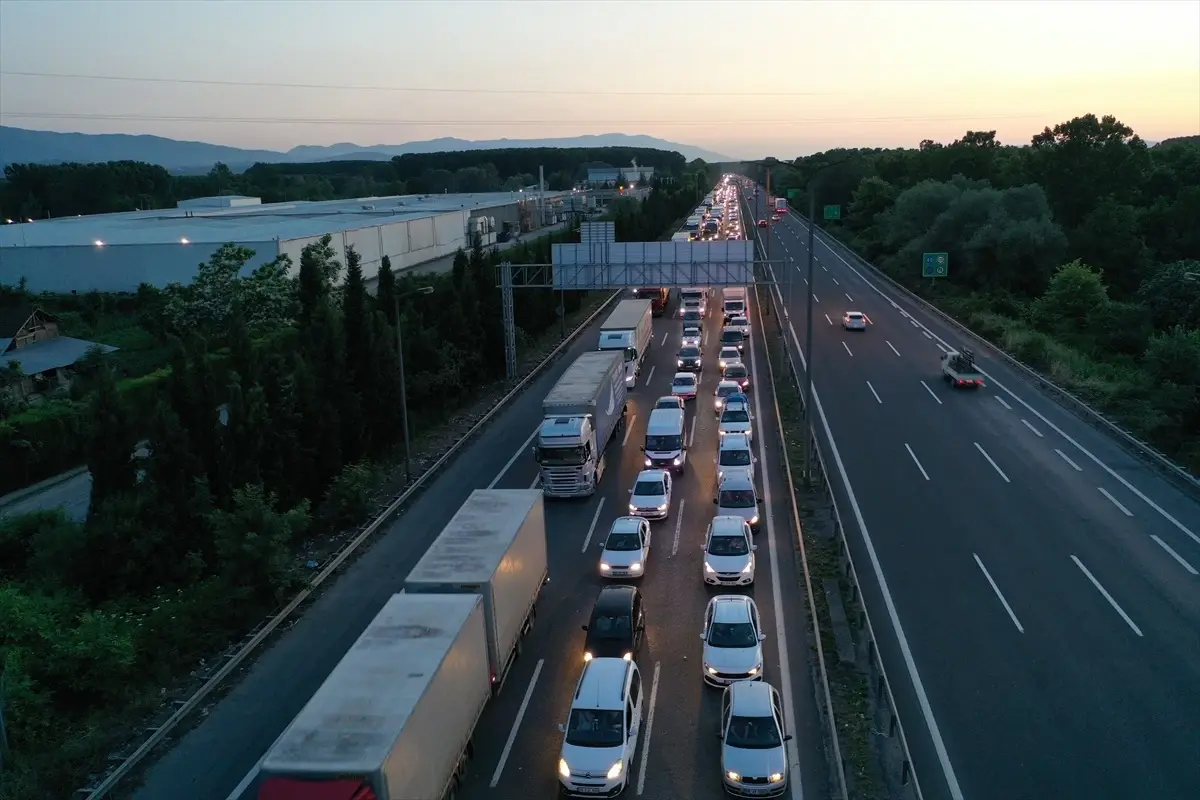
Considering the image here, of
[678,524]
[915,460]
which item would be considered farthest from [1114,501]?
[678,524]

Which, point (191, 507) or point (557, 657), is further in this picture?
point (191, 507)

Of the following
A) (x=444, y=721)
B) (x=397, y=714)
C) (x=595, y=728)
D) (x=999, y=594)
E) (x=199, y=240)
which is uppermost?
(x=199, y=240)

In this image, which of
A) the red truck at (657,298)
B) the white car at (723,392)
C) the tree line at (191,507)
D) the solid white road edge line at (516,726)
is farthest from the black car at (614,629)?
the red truck at (657,298)

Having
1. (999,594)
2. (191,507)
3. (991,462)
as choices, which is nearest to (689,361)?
(991,462)

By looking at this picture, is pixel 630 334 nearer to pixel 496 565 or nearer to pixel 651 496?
pixel 651 496

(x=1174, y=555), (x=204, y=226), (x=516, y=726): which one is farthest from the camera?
(x=204, y=226)

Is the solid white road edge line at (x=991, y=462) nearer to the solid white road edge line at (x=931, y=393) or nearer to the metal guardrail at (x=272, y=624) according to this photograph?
the solid white road edge line at (x=931, y=393)

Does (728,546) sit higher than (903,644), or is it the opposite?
(728,546)

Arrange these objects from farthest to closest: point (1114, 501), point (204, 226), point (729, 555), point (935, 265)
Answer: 1. point (204, 226)
2. point (935, 265)
3. point (1114, 501)
4. point (729, 555)
